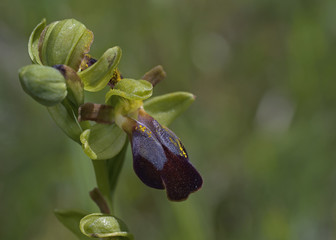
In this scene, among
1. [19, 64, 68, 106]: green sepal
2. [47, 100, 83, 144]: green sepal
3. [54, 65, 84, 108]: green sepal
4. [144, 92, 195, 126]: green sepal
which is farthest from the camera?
[144, 92, 195, 126]: green sepal

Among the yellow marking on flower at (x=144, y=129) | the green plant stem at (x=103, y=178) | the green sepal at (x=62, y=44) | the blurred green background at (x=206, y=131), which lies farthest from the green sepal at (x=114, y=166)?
the blurred green background at (x=206, y=131)

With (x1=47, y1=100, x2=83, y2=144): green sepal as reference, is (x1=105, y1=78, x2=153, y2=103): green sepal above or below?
above

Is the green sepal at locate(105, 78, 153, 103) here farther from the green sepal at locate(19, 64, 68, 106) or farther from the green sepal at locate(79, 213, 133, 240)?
the green sepal at locate(79, 213, 133, 240)

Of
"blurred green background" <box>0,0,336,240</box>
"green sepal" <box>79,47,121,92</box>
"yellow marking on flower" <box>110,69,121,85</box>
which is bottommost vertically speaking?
"blurred green background" <box>0,0,336,240</box>

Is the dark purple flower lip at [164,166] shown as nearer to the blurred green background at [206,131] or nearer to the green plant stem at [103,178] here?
the green plant stem at [103,178]

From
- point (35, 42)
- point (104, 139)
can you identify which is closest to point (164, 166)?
point (104, 139)

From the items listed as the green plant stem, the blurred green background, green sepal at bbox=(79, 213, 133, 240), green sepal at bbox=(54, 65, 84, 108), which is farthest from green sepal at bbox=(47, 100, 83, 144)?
the blurred green background
